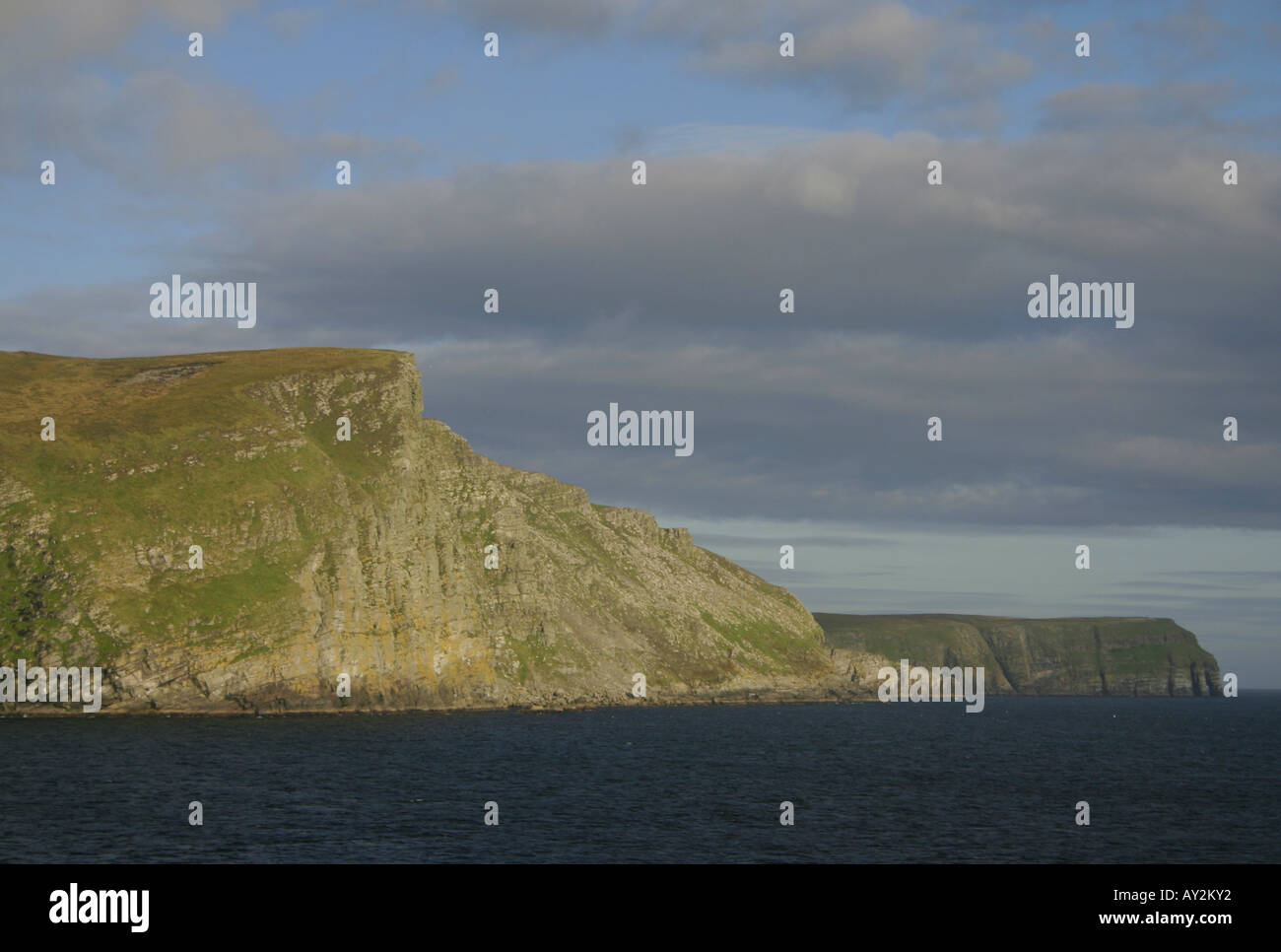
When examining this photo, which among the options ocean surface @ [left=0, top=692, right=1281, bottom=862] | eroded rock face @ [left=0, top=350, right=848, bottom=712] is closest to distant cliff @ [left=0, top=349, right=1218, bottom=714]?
eroded rock face @ [left=0, top=350, right=848, bottom=712]

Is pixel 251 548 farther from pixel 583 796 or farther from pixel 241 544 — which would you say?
pixel 583 796

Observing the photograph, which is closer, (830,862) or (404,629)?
(830,862)

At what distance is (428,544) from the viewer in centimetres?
17238

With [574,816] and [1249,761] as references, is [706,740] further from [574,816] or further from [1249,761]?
[574,816]

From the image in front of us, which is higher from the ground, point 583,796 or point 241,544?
point 241,544

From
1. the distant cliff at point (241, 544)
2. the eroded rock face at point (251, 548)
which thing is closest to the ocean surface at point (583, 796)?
the distant cliff at point (241, 544)

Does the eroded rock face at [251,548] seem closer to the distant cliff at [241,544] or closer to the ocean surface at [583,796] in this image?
the distant cliff at [241,544]

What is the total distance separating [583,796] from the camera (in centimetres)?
7975

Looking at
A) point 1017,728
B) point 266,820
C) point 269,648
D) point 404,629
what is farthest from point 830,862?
point 1017,728

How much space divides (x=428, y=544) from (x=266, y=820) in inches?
4286

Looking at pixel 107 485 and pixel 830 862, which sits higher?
pixel 107 485

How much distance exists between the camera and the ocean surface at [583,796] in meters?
58.5

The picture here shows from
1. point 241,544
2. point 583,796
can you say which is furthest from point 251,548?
point 583,796

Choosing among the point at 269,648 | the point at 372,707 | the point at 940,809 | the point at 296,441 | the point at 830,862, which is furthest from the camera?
the point at 296,441
